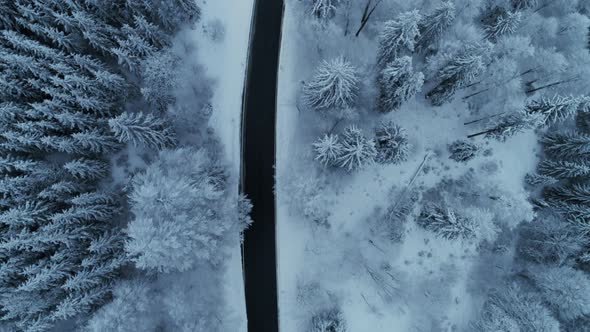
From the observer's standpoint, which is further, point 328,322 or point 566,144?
point 566,144

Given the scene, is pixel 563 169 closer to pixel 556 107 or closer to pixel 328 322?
pixel 556 107

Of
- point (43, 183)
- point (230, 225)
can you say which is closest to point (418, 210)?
point (230, 225)

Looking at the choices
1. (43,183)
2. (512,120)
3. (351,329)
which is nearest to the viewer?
(43,183)

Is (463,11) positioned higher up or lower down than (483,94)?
higher up

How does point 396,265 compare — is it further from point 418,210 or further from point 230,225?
point 230,225

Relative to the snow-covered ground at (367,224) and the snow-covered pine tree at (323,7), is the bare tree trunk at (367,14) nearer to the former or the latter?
the snow-covered ground at (367,224)

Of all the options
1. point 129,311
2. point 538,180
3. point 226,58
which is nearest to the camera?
point 129,311

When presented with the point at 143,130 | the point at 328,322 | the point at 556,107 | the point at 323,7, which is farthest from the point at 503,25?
the point at 143,130

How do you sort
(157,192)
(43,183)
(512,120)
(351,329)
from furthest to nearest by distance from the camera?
(351,329), (512,120), (43,183), (157,192)
